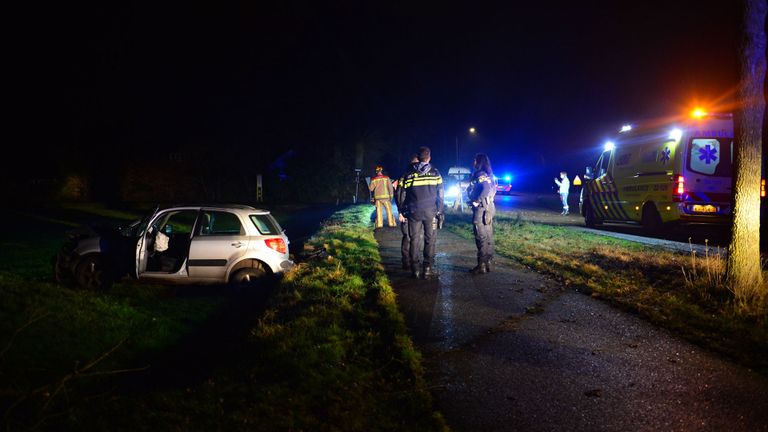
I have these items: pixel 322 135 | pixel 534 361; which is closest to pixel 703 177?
pixel 534 361

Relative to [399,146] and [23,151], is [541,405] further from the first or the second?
[399,146]

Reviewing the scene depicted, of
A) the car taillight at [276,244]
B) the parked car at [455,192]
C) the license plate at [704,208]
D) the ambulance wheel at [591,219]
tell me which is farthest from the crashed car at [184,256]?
the parked car at [455,192]

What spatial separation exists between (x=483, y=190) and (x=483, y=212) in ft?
1.18

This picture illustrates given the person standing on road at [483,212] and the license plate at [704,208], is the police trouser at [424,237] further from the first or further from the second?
the license plate at [704,208]

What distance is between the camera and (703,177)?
36.5 feet

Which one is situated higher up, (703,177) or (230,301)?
(703,177)

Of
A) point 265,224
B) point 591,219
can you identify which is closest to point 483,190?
point 265,224

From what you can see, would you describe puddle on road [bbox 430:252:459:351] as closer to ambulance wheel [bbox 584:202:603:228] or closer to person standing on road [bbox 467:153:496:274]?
person standing on road [bbox 467:153:496:274]

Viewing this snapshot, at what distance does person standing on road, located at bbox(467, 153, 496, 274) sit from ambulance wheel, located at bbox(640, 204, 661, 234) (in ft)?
20.1

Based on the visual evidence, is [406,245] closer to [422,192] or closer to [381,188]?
[422,192]

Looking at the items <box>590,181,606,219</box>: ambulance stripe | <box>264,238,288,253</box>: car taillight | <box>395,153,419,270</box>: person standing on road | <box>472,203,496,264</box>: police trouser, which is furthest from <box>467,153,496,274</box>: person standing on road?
<box>590,181,606,219</box>: ambulance stripe

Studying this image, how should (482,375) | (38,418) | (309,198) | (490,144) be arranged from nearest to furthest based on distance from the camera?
(38,418), (482,375), (309,198), (490,144)

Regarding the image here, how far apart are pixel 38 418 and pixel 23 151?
1400 inches

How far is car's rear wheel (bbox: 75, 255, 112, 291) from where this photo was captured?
7.39 meters
